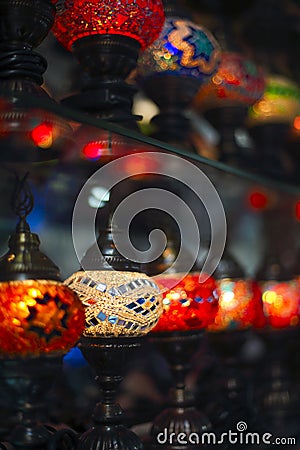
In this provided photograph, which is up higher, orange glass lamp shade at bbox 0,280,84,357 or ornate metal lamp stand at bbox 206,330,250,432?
ornate metal lamp stand at bbox 206,330,250,432

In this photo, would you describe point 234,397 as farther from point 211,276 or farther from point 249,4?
point 249,4

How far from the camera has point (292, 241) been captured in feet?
5.90

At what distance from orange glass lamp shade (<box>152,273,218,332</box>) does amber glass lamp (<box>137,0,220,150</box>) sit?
0.98 ft

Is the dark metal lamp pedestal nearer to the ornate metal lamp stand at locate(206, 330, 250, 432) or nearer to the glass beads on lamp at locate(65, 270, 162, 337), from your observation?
the glass beads on lamp at locate(65, 270, 162, 337)

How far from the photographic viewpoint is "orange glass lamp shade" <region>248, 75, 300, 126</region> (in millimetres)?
1365

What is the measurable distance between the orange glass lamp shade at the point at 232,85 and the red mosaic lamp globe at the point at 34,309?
53cm

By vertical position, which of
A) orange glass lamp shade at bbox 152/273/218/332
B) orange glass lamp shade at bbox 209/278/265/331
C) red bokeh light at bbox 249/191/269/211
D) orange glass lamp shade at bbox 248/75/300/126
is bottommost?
orange glass lamp shade at bbox 152/273/218/332

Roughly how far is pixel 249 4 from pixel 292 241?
583 millimetres

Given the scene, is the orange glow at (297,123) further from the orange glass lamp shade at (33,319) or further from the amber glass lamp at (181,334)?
the orange glass lamp shade at (33,319)

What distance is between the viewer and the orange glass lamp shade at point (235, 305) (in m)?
1.17

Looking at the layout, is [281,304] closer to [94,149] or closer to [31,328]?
[94,149]

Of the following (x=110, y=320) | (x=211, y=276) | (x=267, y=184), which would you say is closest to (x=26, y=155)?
(x=110, y=320)

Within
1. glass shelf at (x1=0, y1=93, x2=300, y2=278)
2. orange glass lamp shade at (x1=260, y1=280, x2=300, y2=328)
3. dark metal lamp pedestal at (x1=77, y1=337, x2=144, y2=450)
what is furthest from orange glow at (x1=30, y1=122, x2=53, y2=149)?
orange glass lamp shade at (x1=260, y1=280, x2=300, y2=328)

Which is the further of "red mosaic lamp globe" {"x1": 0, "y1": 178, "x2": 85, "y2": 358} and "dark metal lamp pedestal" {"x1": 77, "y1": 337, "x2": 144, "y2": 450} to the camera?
"dark metal lamp pedestal" {"x1": 77, "y1": 337, "x2": 144, "y2": 450}
